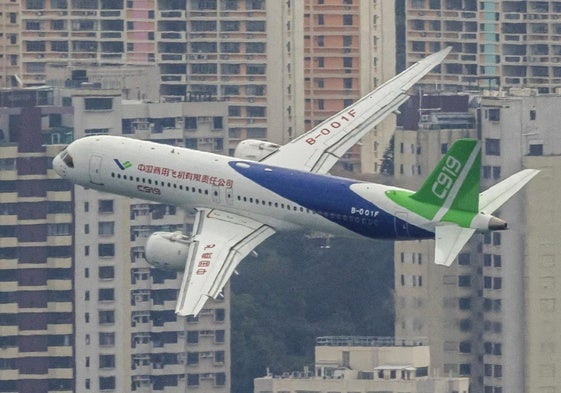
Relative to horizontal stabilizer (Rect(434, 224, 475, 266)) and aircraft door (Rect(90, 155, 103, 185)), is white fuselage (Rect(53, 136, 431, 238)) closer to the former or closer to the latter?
aircraft door (Rect(90, 155, 103, 185))

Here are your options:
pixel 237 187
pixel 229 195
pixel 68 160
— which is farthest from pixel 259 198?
pixel 68 160

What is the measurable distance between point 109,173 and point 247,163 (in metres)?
7.95

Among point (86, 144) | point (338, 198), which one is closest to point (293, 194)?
point (338, 198)

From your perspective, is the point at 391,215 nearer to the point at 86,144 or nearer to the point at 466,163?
the point at 466,163

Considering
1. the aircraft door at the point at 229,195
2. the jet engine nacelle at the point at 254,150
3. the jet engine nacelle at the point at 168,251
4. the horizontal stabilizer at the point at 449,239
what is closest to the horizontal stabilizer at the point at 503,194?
the horizontal stabilizer at the point at 449,239

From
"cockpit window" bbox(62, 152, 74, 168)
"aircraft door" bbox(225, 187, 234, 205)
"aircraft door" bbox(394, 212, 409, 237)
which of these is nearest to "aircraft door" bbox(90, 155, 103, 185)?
"cockpit window" bbox(62, 152, 74, 168)

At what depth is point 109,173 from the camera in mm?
171000

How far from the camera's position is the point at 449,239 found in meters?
161

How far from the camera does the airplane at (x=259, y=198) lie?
162 m

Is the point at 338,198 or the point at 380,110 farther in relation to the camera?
the point at 380,110

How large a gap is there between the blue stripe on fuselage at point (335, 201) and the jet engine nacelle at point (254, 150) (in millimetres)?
9550

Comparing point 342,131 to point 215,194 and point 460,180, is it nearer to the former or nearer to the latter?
point 215,194

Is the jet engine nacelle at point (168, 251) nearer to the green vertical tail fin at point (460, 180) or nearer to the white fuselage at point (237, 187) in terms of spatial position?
the white fuselage at point (237, 187)

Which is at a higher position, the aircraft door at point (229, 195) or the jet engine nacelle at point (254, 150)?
the jet engine nacelle at point (254, 150)
